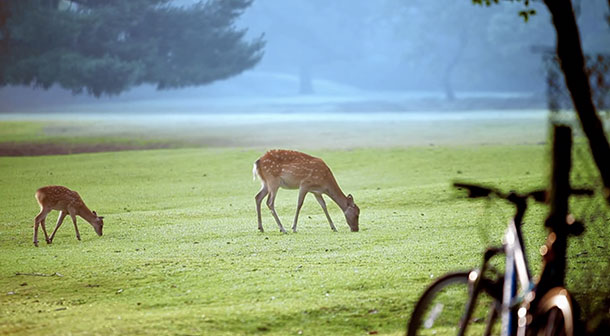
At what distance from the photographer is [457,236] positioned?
1085cm

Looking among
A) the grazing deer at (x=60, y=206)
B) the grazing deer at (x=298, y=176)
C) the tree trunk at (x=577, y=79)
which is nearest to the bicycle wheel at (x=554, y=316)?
the tree trunk at (x=577, y=79)

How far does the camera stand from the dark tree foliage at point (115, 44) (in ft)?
114

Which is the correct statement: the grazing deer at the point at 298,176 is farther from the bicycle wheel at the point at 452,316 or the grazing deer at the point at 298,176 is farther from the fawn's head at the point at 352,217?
the bicycle wheel at the point at 452,316

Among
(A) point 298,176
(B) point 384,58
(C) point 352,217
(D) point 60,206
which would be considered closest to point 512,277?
(C) point 352,217

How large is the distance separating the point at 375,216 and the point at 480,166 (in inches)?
A: 362

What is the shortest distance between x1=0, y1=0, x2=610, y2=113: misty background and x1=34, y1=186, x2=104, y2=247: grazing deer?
46.9 meters

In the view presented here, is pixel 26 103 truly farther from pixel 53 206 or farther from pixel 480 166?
pixel 53 206

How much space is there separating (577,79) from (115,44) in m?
35.8

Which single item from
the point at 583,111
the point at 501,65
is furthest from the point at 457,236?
the point at 501,65

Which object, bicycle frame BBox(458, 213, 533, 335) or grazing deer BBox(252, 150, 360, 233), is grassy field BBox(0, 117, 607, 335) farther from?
grazing deer BBox(252, 150, 360, 233)

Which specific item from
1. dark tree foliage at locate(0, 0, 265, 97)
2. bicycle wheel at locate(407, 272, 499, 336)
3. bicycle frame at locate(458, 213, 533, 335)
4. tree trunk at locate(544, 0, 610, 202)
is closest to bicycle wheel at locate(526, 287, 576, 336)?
bicycle frame at locate(458, 213, 533, 335)

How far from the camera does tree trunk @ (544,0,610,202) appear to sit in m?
4.89

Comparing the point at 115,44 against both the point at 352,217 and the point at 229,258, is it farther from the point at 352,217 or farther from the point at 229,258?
A: the point at 229,258

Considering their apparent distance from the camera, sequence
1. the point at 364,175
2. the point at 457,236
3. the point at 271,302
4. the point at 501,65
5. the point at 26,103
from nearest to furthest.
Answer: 1. the point at 271,302
2. the point at 457,236
3. the point at 364,175
4. the point at 26,103
5. the point at 501,65
